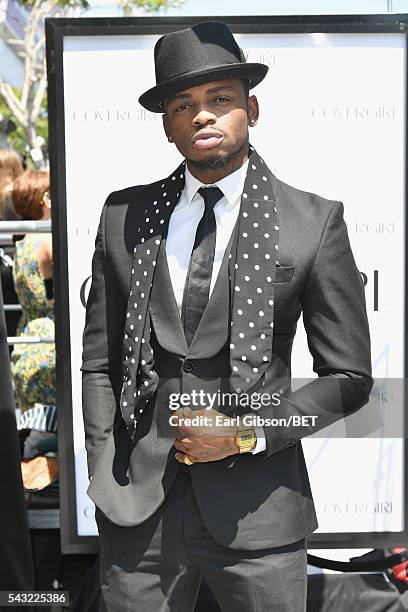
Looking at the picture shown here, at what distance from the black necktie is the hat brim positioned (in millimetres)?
309

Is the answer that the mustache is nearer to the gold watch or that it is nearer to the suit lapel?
the suit lapel

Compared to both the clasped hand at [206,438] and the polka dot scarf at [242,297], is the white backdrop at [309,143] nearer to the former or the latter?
the polka dot scarf at [242,297]

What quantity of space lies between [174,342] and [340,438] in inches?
42.9

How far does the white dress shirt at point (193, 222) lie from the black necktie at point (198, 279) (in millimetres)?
21

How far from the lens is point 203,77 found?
186 cm

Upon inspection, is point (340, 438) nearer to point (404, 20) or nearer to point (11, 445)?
point (11, 445)

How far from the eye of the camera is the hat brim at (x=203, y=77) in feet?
6.09

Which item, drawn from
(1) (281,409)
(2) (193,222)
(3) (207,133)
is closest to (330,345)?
(1) (281,409)

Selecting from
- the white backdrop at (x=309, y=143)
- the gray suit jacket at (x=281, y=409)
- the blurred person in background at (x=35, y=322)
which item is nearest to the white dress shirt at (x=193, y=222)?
the gray suit jacket at (x=281, y=409)

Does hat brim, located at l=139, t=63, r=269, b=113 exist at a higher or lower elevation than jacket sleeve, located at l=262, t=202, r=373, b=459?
higher

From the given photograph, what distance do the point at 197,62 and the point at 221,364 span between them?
2.48 ft

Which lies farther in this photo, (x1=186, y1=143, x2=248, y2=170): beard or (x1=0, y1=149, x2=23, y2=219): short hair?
(x1=0, y1=149, x2=23, y2=219): short hair

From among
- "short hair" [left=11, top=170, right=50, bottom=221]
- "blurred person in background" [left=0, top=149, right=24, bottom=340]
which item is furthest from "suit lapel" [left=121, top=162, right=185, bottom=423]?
"blurred person in background" [left=0, top=149, right=24, bottom=340]

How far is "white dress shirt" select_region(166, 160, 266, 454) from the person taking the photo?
1.95m
